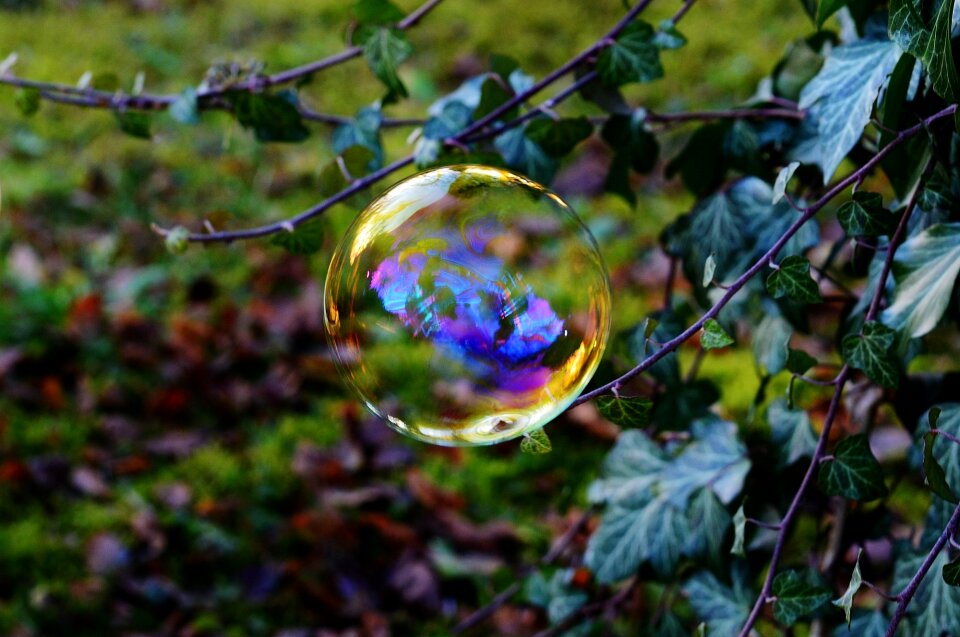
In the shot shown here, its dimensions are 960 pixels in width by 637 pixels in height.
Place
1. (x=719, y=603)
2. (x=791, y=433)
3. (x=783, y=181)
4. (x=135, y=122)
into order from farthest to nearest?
(x=135, y=122) < (x=719, y=603) < (x=791, y=433) < (x=783, y=181)

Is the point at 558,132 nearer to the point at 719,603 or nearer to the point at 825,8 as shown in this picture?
the point at 825,8

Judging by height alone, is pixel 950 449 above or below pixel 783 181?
below

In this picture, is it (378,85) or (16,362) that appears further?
(378,85)

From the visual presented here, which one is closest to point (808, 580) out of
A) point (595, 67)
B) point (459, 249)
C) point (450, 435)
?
point (450, 435)

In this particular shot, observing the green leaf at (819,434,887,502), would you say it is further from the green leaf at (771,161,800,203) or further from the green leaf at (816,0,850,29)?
the green leaf at (816,0,850,29)

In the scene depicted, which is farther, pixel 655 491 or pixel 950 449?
pixel 655 491

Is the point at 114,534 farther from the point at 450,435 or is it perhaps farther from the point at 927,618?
the point at 927,618

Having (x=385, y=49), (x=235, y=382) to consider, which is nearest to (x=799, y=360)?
(x=385, y=49)
